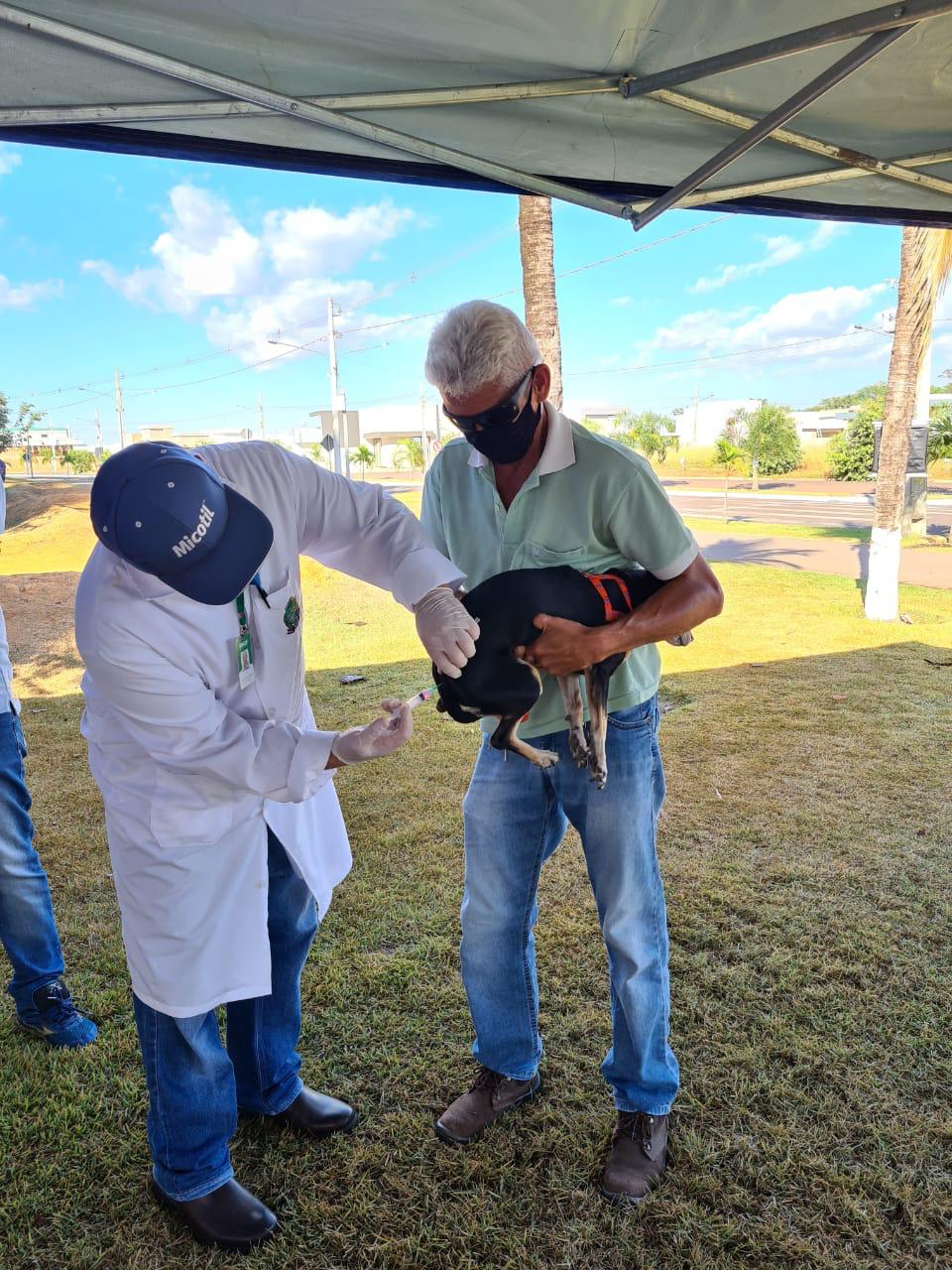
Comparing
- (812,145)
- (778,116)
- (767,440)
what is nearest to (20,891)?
(778,116)

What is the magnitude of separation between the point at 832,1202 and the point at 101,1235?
75.0 inches

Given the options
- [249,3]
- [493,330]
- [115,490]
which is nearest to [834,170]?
[493,330]

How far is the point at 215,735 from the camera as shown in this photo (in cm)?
178

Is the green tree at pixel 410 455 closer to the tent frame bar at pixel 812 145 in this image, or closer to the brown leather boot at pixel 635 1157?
the tent frame bar at pixel 812 145

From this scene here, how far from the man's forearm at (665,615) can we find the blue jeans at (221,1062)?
1.02 metres

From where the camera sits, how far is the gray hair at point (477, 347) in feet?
6.68

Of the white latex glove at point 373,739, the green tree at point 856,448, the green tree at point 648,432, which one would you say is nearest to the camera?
the white latex glove at point 373,739

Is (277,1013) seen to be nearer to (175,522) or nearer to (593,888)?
(593,888)

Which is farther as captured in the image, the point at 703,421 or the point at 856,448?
the point at 703,421

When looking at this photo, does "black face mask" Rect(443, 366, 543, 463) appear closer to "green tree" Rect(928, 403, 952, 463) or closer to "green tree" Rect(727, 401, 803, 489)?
"green tree" Rect(928, 403, 952, 463)

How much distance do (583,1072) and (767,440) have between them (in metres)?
39.4

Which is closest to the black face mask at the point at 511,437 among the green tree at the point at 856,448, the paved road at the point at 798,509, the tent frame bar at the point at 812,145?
the tent frame bar at the point at 812,145

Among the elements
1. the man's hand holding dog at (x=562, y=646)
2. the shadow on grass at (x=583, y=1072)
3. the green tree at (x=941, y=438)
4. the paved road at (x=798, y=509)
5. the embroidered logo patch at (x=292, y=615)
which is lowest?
the shadow on grass at (x=583, y=1072)

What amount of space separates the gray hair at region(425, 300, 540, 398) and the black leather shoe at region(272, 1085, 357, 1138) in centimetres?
208
